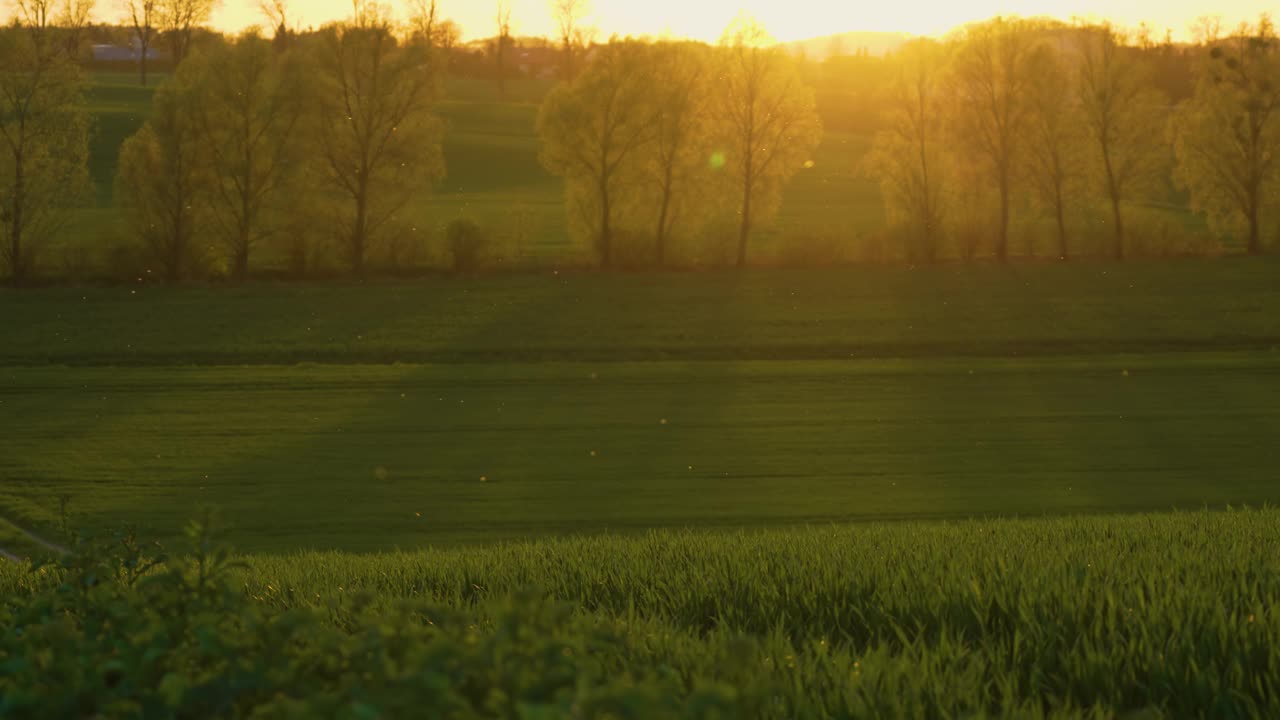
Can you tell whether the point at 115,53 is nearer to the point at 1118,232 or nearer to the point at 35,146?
the point at 35,146

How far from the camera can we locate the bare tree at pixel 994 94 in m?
57.2

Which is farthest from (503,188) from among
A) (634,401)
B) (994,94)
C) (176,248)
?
(634,401)

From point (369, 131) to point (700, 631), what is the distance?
48.1m

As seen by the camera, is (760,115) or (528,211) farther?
(528,211)

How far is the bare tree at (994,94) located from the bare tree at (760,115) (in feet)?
23.2

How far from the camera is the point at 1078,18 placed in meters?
61.4

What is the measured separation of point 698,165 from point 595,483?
129ft

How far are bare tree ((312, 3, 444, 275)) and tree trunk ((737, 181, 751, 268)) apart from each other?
13.2m

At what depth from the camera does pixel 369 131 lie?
52.2 metres

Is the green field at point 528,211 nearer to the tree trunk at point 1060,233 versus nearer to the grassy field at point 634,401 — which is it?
the tree trunk at point 1060,233

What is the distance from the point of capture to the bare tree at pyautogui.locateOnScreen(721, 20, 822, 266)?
56562 mm

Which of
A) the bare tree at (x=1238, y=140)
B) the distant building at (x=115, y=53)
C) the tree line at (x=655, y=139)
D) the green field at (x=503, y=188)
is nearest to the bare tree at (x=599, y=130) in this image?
the tree line at (x=655, y=139)

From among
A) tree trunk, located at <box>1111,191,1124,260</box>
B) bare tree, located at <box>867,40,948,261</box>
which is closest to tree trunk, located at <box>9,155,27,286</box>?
bare tree, located at <box>867,40,948,261</box>

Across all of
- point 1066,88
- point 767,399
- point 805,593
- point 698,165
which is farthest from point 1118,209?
point 805,593
